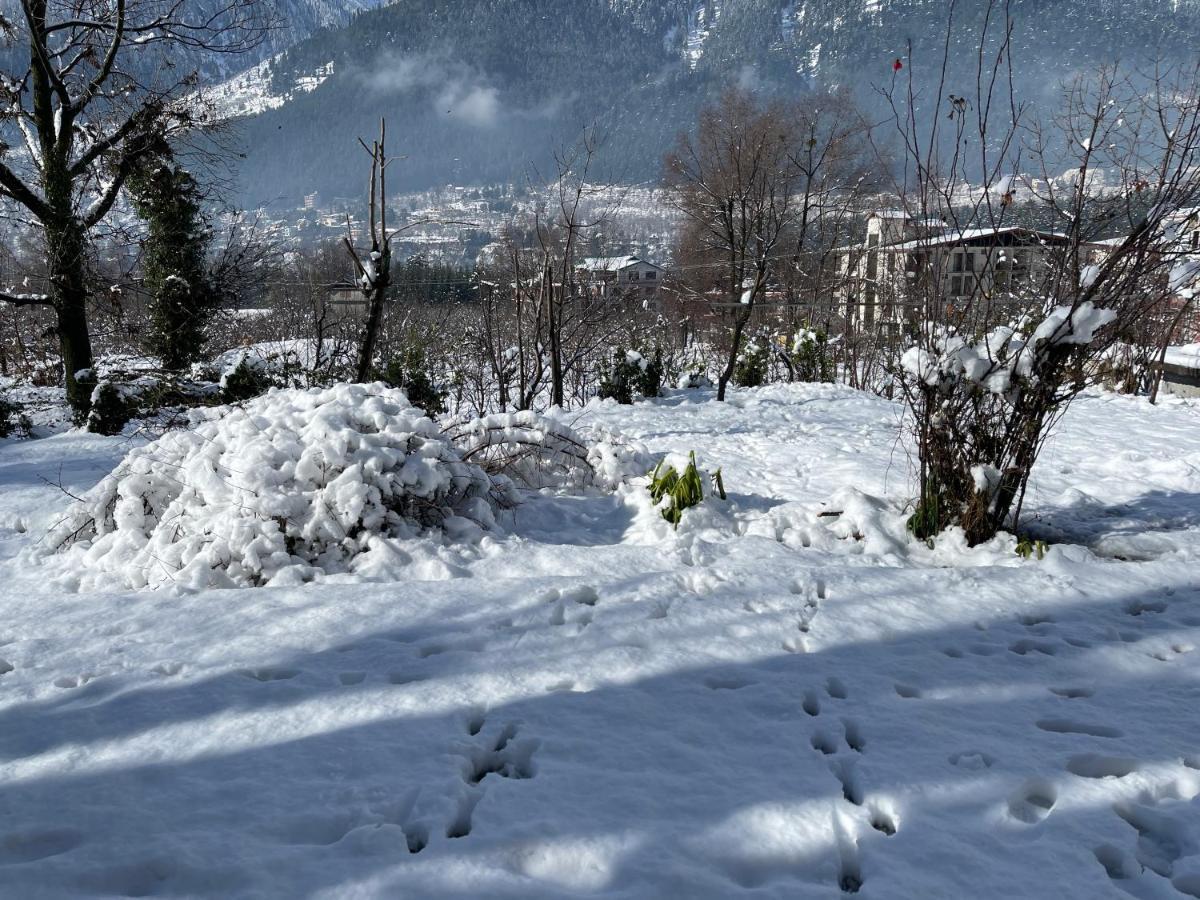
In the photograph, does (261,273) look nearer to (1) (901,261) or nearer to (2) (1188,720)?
(1) (901,261)

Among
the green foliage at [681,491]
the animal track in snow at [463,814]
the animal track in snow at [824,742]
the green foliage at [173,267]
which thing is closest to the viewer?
the animal track in snow at [463,814]

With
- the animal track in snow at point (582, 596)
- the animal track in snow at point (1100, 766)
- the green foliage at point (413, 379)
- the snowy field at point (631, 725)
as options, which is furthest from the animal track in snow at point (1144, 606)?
the green foliage at point (413, 379)

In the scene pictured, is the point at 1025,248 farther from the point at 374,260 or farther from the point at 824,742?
the point at 374,260

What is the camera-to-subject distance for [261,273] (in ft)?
43.5

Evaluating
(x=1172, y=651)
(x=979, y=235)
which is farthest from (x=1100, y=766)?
(x=979, y=235)

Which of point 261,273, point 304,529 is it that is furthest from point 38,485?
point 261,273

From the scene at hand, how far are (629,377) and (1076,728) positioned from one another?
8.48 m

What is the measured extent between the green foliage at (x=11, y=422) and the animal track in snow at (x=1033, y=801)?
38.6ft

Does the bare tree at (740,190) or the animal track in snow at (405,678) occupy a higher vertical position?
the bare tree at (740,190)

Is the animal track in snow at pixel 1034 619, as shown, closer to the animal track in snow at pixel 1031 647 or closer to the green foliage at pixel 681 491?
the animal track in snow at pixel 1031 647

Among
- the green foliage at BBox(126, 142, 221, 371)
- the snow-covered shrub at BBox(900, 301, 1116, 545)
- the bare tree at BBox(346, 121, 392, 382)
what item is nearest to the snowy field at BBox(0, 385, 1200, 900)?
the snow-covered shrub at BBox(900, 301, 1116, 545)

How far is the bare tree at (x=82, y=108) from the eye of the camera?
9.38 meters

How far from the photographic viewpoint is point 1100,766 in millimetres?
1702

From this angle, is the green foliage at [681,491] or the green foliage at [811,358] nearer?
the green foliage at [681,491]
